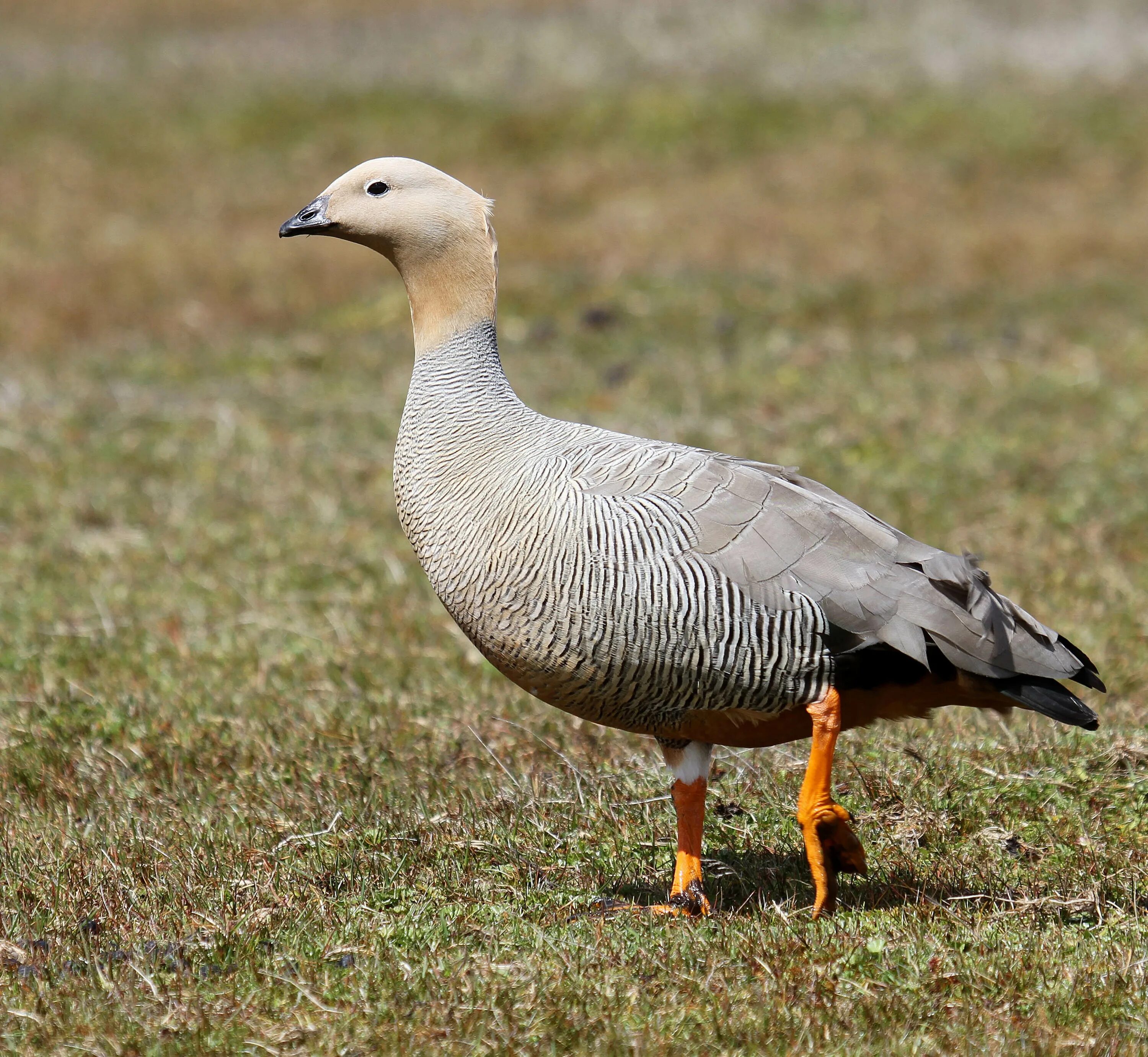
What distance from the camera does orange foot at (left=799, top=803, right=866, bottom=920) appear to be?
13.3 ft

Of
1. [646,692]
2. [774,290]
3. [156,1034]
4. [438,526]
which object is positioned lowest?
[156,1034]

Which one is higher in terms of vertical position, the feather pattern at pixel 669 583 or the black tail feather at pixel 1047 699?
the feather pattern at pixel 669 583

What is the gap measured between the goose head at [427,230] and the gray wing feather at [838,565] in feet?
2.18

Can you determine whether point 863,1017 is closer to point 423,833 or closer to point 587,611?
point 587,611

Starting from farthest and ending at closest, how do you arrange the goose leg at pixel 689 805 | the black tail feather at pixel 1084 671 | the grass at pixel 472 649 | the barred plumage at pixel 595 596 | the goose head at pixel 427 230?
the goose head at pixel 427 230 → the goose leg at pixel 689 805 → the black tail feather at pixel 1084 671 → the barred plumage at pixel 595 596 → the grass at pixel 472 649

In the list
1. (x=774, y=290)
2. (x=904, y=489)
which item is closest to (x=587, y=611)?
(x=904, y=489)

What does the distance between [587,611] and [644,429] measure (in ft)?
19.0

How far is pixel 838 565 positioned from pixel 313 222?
76.7 inches

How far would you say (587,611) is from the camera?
3957 mm

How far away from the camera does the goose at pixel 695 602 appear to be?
3982 millimetres

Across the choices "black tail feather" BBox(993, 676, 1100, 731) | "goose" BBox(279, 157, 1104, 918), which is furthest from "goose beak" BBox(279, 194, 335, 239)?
"black tail feather" BBox(993, 676, 1100, 731)

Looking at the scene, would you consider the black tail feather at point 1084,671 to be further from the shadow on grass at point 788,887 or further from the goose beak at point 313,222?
the goose beak at point 313,222

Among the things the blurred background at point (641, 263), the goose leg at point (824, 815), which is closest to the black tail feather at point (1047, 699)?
the goose leg at point (824, 815)

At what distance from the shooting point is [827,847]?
4094 millimetres
